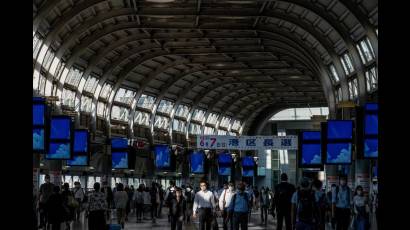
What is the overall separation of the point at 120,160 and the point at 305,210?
2899 cm

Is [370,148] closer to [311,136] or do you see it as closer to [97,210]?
[97,210]

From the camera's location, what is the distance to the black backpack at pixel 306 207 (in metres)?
14.4

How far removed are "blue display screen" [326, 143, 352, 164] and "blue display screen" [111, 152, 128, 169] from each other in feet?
64.2

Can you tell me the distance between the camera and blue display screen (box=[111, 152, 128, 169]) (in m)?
42.5

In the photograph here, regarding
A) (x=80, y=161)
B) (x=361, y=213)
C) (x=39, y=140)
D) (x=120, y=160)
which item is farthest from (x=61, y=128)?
(x=120, y=160)

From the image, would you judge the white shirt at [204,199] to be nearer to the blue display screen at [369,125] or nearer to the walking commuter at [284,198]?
the walking commuter at [284,198]

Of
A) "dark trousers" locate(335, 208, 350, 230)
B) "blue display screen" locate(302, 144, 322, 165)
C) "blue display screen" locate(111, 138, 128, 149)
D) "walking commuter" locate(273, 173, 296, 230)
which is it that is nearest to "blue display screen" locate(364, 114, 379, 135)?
"dark trousers" locate(335, 208, 350, 230)

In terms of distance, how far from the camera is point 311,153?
30453 mm

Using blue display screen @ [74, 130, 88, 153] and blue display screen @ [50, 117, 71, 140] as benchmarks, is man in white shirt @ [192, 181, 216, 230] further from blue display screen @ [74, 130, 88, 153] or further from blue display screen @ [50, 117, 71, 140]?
blue display screen @ [74, 130, 88, 153]

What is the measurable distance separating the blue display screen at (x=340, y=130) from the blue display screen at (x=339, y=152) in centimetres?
Answer: 27

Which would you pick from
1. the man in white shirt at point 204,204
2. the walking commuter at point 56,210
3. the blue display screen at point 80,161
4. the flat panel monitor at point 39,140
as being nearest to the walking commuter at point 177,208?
the man in white shirt at point 204,204
